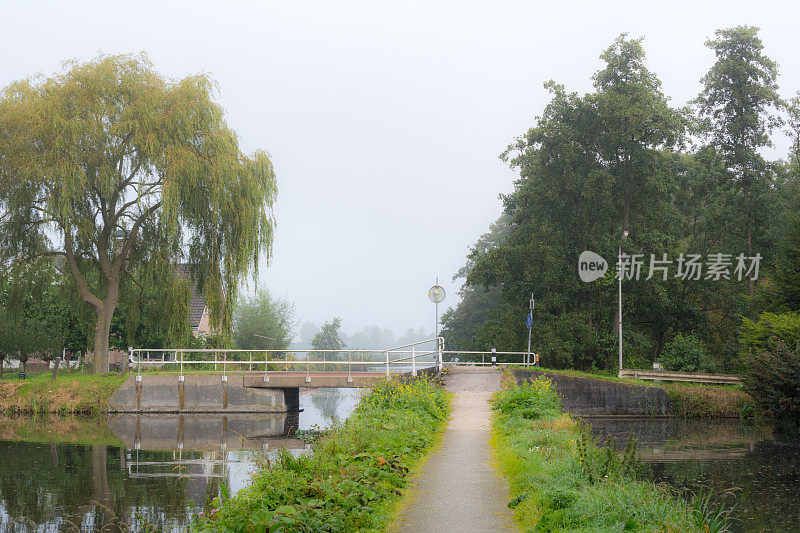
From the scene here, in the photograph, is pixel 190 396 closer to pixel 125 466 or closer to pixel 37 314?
pixel 37 314

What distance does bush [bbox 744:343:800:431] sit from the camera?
28.1 metres

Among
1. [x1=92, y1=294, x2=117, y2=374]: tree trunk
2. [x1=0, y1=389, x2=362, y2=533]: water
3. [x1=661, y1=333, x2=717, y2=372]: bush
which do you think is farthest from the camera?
[x1=661, y1=333, x2=717, y2=372]: bush

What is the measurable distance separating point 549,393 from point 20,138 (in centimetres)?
2356

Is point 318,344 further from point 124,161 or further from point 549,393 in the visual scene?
point 549,393

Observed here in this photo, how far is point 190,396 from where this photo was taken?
109ft

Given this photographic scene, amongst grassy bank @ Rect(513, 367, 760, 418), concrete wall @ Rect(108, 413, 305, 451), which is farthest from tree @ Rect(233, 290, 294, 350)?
grassy bank @ Rect(513, 367, 760, 418)

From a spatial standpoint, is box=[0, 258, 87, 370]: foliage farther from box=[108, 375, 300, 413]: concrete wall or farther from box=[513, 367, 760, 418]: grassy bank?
box=[513, 367, 760, 418]: grassy bank

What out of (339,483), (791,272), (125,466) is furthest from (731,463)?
(791,272)

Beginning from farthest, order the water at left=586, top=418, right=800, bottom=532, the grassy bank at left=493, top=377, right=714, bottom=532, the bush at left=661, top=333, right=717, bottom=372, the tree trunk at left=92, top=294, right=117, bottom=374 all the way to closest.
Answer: the bush at left=661, top=333, right=717, bottom=372
the tree trunk at left=92, top=294, right=117, bottom=374
the water at left=586, top=418, right=800, bottom=532
the grassy bank at left=493, top=377, right=714, bottom=532

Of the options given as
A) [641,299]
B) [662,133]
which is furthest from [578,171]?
[641,299]

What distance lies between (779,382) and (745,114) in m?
20.5

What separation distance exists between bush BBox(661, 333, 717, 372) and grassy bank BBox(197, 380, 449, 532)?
81.8ft

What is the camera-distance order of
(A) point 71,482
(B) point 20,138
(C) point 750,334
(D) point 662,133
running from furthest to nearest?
(D) point 662,133, (C) point 750,334, (B) point 20,138, (A) point 71,482

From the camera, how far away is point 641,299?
43.2m
